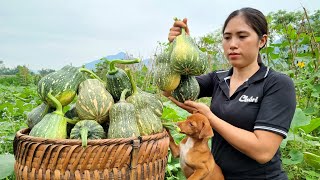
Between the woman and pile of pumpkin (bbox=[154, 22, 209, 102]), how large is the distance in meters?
0.09

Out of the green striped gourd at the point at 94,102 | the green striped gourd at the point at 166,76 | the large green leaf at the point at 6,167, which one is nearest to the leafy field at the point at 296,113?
the large green leaf at the point at 6,167

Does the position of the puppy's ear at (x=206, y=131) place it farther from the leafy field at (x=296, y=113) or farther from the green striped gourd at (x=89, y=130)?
the leafy field at (x=296, y=113)

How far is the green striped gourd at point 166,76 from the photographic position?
2.29 meters

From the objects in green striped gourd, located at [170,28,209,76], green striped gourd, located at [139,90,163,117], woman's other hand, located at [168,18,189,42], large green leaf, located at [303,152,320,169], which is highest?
woman's other hand, located at [168,18,189,42]

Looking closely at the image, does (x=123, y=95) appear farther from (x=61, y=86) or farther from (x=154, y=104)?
(x=61, y=86)

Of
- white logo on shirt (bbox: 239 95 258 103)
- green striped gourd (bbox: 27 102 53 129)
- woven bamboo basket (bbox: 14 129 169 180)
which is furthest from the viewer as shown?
white logo on shirt (bbox: 239 95 258 103)

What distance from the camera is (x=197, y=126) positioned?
2.18 metres

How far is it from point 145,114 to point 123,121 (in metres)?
0.22

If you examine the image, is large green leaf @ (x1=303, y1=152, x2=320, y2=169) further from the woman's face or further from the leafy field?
the woman's face

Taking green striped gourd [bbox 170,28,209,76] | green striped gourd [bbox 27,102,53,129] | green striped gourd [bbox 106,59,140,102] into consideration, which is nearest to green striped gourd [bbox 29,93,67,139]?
green striped gourd [bbox 27,102,53,129]

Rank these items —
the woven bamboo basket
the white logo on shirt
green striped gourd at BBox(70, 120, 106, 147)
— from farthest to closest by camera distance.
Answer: the white logo on shirt → green striped gourd at BBox(70, 120, 106, 147) → the woven bamboo basket

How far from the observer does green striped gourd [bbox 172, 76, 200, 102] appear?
2365 millimetres

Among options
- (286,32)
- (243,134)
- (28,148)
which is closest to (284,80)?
(243,134)

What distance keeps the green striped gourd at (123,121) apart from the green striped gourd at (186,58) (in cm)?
42
